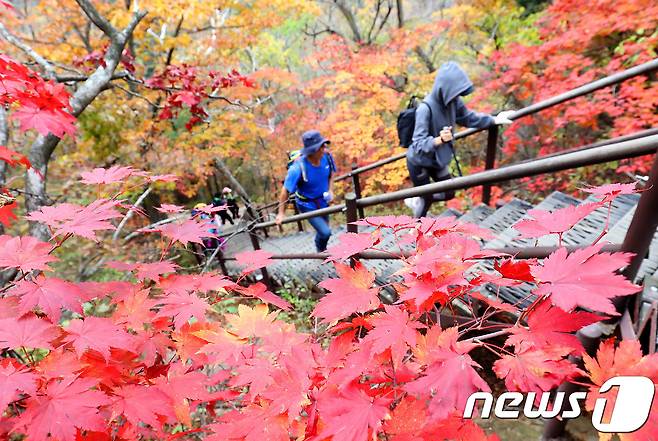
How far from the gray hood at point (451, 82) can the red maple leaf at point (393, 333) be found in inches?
117

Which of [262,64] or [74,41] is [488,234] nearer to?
[74,41]

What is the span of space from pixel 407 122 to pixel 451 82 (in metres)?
0.65

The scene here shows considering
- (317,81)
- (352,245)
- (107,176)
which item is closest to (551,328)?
(352,245)

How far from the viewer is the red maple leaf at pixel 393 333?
106 cm

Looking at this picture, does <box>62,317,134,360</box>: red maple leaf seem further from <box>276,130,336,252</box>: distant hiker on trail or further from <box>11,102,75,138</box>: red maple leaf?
<box>276,130,336,252</box>: distant hiker on trail

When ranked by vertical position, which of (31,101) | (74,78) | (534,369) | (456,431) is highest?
(74,78)

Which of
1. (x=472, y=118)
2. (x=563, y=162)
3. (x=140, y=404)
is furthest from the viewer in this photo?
(x=472, y=118)

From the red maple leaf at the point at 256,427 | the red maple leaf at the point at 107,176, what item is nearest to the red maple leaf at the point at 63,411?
the red maple leaf at the point at 256,427

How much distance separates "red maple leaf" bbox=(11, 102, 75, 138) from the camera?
213cm

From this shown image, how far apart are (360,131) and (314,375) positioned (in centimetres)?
951

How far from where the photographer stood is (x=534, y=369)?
0.91 meters

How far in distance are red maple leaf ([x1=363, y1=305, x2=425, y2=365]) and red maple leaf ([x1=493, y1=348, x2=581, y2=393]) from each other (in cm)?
25

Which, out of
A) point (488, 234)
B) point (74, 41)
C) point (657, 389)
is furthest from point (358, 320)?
point (74, 41)

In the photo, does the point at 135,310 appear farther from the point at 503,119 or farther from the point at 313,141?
the point at 503,119
